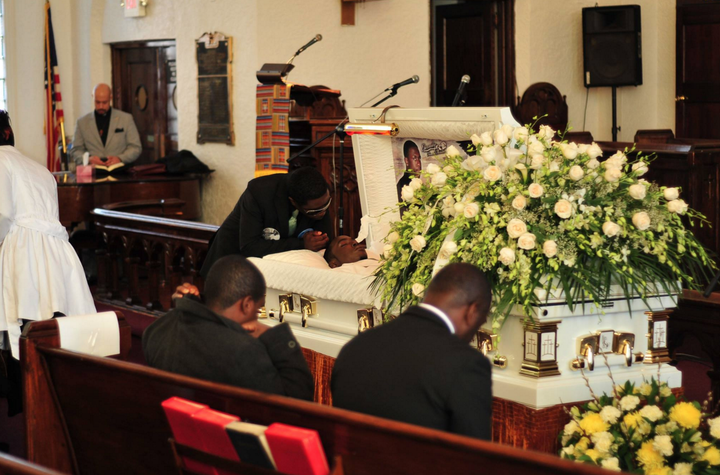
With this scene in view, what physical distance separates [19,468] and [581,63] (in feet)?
29.5

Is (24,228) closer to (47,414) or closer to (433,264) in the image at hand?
(47,414)

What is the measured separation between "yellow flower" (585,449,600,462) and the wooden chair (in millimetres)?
7107

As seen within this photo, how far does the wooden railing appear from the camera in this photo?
5.91 m

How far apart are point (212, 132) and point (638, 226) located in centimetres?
694

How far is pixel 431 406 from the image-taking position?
81.6 inches

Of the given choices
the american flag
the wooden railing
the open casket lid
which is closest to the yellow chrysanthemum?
the open casket lid

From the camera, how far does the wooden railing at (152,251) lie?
5.91 meters

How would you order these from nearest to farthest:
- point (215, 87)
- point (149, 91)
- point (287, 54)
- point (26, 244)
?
point (26, 244) → point (287, 54) → point (215, 87) → point (149, 91)

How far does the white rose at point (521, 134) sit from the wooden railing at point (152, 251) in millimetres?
3048

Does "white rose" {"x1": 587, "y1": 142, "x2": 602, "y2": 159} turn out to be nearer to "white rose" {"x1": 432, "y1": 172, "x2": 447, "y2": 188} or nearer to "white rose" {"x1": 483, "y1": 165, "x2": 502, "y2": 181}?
"white rose" {"x1": 483, "y1": 165, "x2": 502, "y2": 181}

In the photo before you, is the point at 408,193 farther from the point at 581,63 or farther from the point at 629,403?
the point at 581,63

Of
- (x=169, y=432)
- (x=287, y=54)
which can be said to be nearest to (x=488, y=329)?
(x=169, y=432)

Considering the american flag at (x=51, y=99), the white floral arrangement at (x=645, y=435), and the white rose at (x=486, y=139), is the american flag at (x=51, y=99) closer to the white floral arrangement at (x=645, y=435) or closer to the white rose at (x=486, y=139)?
the white rose at (x=486, y=139)

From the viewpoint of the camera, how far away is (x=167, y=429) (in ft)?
7.91
